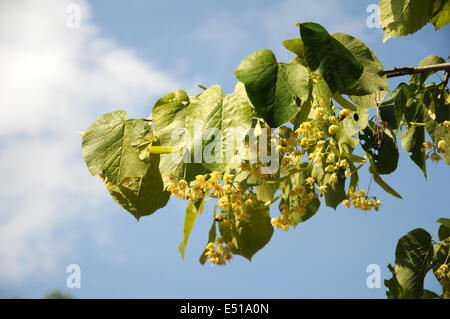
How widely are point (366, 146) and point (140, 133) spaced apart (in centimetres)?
75

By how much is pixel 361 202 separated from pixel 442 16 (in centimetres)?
84

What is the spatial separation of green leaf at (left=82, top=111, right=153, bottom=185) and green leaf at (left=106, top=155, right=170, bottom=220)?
0.20ft

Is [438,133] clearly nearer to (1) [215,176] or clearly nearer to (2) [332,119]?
(2) [332,119]

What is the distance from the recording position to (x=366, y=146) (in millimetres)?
1401

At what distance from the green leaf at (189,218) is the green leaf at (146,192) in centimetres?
8

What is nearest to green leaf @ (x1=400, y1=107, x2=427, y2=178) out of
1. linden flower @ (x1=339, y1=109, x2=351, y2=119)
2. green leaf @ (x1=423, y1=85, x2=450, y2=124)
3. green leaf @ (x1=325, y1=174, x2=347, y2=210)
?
green leaf @ (x1=423, y1=85, x2=450, y2=124)

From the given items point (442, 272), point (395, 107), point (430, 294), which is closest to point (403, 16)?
point (395, 107)

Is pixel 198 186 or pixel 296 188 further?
pixel 296 188

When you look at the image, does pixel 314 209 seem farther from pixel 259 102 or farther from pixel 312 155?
pixel 259 102

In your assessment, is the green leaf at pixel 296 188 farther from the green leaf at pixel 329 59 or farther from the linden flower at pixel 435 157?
the linden flower at pixel 435 157

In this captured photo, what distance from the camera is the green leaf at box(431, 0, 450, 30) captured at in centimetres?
147

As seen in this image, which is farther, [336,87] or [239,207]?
[239,207]

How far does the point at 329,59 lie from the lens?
3.36ft
